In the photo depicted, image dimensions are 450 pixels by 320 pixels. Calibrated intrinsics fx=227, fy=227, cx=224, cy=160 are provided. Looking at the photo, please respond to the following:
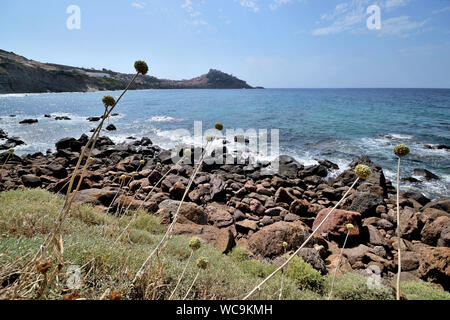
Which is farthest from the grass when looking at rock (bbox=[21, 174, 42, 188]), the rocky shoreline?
rock (bbox=[21, 174, 42, 188])

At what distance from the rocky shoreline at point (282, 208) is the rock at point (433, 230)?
0.02m

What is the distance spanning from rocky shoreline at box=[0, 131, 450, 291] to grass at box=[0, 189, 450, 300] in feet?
2.13

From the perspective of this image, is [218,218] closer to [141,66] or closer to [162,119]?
[141,66]

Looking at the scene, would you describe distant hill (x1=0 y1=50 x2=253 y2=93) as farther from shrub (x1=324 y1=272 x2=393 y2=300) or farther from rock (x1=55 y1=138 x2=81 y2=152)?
shrub (x1=324 y1=272 x2=393 y2=300)

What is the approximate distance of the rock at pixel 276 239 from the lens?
18.3 feet

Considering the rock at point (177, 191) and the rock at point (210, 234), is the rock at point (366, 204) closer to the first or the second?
the rock at point (210, 234)

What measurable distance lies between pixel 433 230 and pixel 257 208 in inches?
219

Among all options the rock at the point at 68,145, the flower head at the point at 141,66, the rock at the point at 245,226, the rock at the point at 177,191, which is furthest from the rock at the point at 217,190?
the rock at the point at 68,145

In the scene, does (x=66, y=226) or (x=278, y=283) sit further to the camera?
(x=66, y=226)

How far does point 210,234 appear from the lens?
6.14m

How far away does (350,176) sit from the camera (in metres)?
12.8
